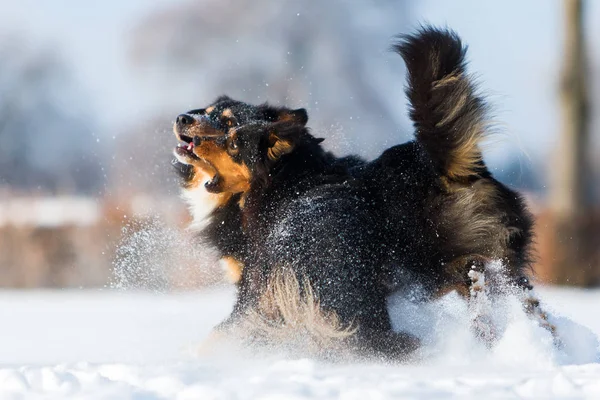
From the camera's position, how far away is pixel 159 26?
2981 centimetres

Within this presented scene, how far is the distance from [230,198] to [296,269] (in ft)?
2.86

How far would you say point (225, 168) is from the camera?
4895 mm

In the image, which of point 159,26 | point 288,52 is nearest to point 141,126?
point 288,52

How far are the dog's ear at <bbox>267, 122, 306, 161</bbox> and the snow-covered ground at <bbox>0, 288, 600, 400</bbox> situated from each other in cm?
111

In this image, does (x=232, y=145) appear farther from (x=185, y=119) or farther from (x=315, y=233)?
(x=315, y=233)

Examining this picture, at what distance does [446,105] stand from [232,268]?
164 centimetres

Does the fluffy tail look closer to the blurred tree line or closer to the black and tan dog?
the black and tan dog

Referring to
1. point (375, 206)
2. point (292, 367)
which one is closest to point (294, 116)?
point (375, 206)

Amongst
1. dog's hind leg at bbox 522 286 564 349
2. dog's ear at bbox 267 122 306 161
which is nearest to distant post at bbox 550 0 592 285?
dog's hind leg at bbox 522 286 564 349

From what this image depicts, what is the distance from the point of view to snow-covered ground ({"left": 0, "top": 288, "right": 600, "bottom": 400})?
131 inches

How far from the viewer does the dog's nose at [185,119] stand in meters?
4.89

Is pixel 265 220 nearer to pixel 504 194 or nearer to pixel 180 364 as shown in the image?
pixel 180 364

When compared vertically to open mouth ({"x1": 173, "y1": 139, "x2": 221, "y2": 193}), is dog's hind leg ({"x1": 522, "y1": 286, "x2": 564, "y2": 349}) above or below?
below

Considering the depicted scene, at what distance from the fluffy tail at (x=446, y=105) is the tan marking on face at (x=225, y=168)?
42.3 inches
